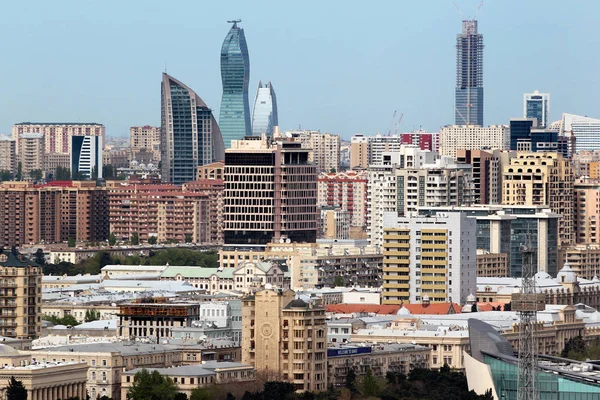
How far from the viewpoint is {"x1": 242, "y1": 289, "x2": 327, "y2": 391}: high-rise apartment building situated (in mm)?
98000

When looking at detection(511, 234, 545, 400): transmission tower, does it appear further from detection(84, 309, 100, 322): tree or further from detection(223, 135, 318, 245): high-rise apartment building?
detection(223, 135, 318, 245): high-rise apartment building

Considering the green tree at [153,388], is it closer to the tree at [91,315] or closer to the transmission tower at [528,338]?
the transmission tower at [528,338]

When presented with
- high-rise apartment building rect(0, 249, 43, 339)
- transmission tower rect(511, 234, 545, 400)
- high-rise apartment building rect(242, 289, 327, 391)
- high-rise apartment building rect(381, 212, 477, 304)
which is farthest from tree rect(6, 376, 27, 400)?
high-rise apartment building rect(381, 212, 477, 304)

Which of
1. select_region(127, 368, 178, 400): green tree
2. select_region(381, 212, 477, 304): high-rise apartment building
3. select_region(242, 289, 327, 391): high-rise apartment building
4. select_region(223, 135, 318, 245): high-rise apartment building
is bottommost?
select_region(127, 368, 178, 400): green tree

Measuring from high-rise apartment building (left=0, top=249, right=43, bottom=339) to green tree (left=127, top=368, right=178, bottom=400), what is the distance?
15.8 m

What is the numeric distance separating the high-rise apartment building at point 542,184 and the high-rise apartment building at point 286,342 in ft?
199

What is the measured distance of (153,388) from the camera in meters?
91.0

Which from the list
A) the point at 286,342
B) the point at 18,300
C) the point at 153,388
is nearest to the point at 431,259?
the point at 18,300

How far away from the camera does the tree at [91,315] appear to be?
125375 millimetres

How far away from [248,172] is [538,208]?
66.1 feet

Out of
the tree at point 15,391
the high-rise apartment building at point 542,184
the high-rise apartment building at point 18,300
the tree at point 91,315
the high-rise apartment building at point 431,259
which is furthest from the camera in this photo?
the high-rise apartment building at point 542,184

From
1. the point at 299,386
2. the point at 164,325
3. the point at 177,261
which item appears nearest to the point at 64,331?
the point at 164,325

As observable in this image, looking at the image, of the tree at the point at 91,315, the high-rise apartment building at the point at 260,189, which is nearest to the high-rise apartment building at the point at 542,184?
the high-rise apartment building at the point at 260,189

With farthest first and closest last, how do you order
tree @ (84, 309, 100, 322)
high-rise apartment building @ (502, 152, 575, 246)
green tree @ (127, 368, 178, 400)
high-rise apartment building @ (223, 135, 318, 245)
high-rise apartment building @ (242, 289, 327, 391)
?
1. high-rise apartment building @ (223, 135, 318, 245)
2. high-rise apartment building @ (502, 152, 575, 246)
3. tree @ (84, 309, 100, 322)
4. high-rise apartment building @ (242, 289, 327, 391)
5. green tree @ (127, 368, 178, 400)
